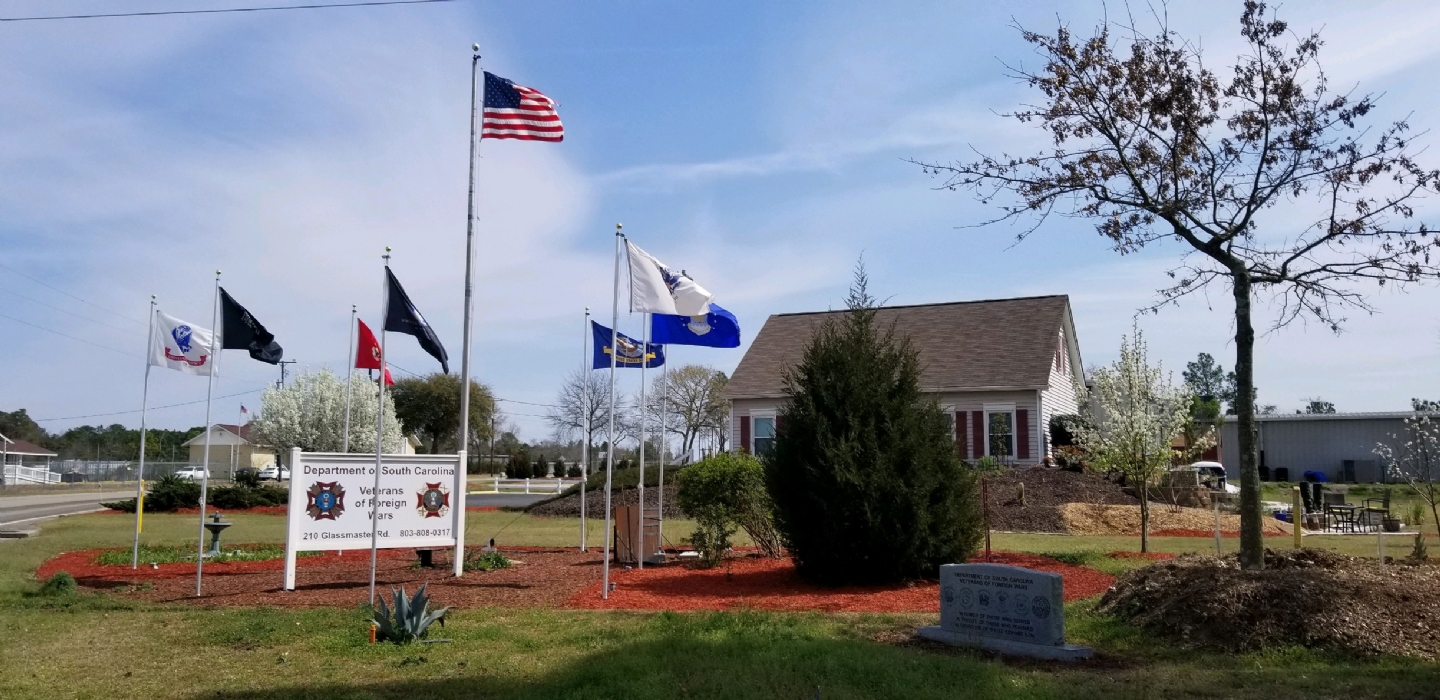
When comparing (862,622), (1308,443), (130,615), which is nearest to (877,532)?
(862,622)

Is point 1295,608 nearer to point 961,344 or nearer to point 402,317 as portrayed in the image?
point 402,317

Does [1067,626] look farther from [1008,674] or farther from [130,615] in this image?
[130,615]

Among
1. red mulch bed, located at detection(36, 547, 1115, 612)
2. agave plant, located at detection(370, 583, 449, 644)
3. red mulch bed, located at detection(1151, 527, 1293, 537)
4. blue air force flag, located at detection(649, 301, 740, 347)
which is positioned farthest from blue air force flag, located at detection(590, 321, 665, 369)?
red mulch bed, located at detection(1151, 527, 1293, 537)

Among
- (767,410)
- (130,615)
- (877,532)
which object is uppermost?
(767,410)

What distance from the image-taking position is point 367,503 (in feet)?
46.4

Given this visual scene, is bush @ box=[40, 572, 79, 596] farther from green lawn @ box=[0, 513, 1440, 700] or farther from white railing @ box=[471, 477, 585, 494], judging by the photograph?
white railing @ box=[471, 477, 585, 494]

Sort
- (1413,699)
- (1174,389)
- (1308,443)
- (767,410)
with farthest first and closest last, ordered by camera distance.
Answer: (1308,443)
(767,410)
(1174,389)
(1413,699)

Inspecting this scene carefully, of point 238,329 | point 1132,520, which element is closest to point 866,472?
point 238,329

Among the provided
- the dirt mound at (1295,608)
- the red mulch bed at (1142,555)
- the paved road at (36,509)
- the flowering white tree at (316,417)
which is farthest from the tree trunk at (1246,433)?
the flowering white tree at (316,417)

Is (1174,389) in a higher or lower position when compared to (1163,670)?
higher

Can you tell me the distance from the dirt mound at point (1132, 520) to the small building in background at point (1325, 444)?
85.1 ft

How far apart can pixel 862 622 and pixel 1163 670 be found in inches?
122

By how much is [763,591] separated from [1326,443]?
4679 centimetres

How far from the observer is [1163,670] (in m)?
8.02
